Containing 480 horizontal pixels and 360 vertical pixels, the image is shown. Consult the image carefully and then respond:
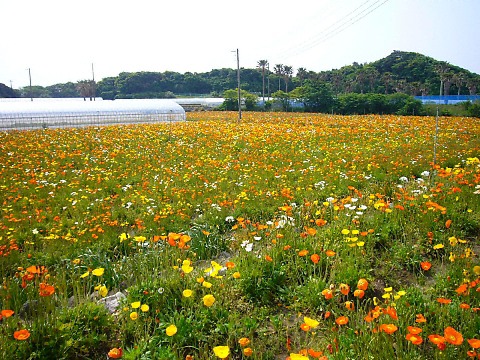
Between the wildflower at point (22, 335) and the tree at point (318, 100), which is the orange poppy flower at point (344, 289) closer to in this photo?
the wildflower at point (22, 335)

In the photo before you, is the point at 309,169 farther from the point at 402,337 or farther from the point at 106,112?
the point at 106,112

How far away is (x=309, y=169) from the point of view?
29.0ft

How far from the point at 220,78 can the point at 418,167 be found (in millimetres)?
98317

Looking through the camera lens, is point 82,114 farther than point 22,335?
Yes

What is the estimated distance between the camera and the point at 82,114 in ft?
96.3

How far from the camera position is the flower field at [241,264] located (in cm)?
281

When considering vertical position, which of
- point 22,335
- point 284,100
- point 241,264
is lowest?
point 241,264

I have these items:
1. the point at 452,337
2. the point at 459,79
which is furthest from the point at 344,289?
the point at 459,79

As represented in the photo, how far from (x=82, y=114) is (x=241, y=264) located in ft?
96.1

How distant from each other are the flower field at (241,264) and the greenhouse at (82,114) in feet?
60.5

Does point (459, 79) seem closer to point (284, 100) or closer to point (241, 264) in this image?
point (284, 100)

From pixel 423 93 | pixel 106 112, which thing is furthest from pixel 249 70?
pixel 106 112

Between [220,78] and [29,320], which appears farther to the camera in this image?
[220,78]

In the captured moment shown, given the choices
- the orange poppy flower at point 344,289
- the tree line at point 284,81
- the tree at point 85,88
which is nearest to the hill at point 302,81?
the tree line at point 284,81
